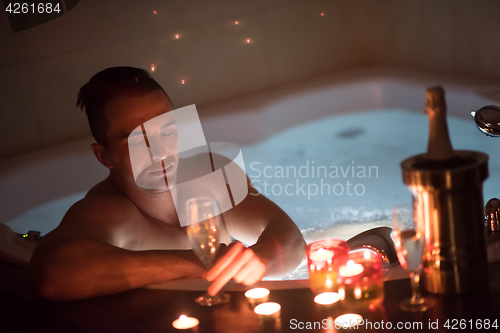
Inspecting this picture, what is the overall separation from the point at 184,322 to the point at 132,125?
0.53 metres

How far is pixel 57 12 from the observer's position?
87.5 inches

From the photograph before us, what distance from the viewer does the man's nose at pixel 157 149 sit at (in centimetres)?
108

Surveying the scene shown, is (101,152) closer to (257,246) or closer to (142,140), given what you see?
(142,140)

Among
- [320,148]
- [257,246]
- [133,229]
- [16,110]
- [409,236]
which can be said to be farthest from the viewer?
[320,148]

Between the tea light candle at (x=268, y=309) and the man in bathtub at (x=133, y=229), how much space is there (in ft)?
0.20

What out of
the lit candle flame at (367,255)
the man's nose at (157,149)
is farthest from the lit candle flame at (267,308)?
the man's nose at (157,149)

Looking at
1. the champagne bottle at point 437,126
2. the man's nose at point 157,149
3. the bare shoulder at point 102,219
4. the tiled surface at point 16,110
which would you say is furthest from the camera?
the tiled surface at point 16,110

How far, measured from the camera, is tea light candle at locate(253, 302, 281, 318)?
2.26 feet

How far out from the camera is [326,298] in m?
0.71

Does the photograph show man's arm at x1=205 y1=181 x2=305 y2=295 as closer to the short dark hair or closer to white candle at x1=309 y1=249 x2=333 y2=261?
white candle at x1=309 y1=249 x2=333 y2=261

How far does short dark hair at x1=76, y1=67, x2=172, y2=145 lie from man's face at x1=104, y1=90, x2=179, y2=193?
0.01 metres

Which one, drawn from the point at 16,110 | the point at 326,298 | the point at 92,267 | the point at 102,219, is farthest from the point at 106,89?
the point at 16,110

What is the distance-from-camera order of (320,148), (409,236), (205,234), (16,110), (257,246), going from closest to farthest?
(409,236) < (205,234) < (257,246) < (16,110) < (320,148)

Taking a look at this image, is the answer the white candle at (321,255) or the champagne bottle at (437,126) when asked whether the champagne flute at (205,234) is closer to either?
the white candle at (321,255)
